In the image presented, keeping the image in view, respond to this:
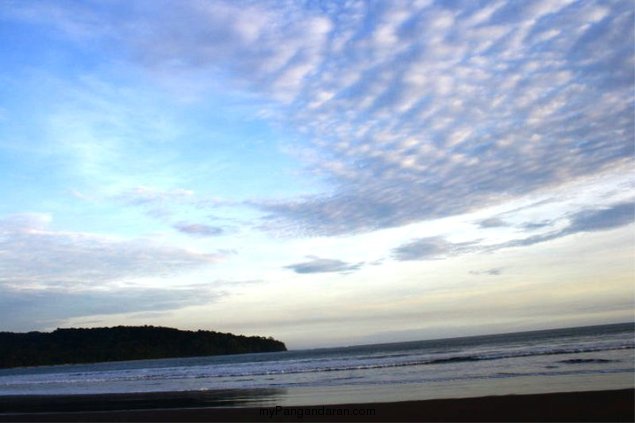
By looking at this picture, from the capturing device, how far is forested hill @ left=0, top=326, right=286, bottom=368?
495 ft

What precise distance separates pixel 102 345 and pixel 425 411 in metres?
159

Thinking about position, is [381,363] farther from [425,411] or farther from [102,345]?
[102,345]

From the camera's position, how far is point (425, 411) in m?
15.4

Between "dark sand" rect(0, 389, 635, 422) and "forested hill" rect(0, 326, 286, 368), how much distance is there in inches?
5605

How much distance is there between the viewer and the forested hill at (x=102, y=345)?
151m

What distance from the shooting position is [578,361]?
2839 cm

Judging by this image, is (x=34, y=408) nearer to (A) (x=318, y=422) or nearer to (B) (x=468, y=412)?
(A) (x=318, y=422)

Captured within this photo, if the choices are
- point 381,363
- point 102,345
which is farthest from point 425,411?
point 102,345

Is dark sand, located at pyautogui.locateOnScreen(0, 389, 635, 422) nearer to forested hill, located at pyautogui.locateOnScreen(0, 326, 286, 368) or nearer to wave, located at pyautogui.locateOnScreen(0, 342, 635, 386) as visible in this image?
wave, located at pyautogui.locateOnScreen(0, 342, 635, 386)

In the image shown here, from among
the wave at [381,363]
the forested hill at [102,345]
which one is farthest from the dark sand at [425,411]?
the forested hill at [102,345]

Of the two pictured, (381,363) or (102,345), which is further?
(102,345)

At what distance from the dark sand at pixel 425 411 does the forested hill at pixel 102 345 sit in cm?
14237

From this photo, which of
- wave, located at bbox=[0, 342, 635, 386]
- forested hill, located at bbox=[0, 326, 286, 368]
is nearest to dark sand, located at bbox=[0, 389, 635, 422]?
wave, located at bbox=[0, 342, 635, 386]

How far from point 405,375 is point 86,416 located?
1673 cm
